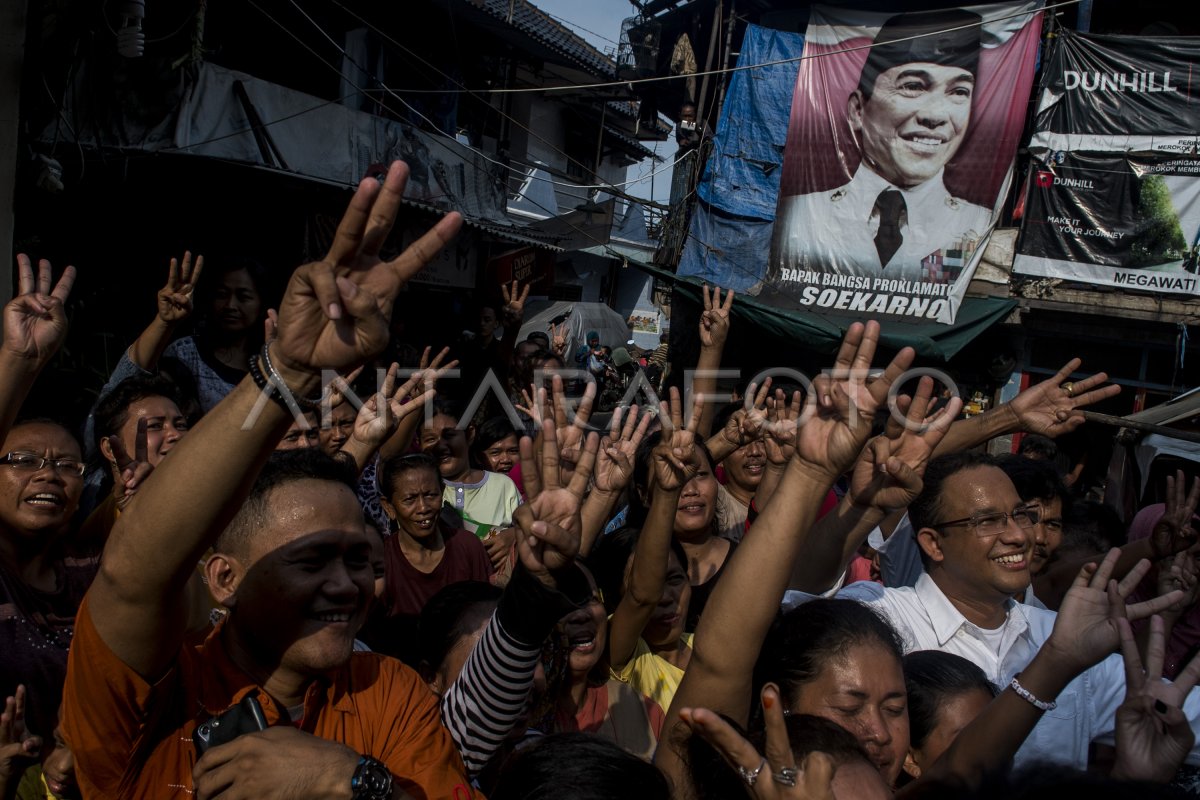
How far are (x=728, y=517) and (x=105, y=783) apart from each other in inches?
123

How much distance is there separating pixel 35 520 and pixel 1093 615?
288cm

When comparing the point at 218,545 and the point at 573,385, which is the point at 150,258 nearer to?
the point at 573,385

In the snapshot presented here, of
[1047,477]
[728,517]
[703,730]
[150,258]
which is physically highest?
[150,258]

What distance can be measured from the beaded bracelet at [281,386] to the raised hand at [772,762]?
820mm

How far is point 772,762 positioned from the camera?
4.36 ft

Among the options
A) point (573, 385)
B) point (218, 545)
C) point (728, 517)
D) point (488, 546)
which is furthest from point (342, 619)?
point (573, 385)

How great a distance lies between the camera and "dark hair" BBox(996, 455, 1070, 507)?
3.14 meters

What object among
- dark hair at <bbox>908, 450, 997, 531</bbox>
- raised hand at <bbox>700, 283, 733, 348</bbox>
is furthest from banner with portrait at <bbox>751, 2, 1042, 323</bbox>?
dark hair at <bbox>908, 450, 997, 531</bbox>

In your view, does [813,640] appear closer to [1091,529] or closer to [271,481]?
[271,481]

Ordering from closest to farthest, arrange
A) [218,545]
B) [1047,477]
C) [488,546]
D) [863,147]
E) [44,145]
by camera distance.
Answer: [218,545], [1047,477], [488,546], [44,145], [863,147]

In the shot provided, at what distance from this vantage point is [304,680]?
5.50ft

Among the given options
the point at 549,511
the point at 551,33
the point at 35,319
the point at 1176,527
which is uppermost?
the point at 551,33

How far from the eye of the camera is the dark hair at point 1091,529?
4.09m

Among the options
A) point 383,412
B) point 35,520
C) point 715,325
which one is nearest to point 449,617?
point 383,412
